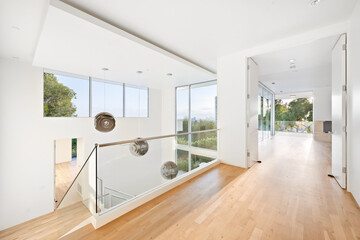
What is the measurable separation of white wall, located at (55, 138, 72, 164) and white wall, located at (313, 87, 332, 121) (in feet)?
45.8

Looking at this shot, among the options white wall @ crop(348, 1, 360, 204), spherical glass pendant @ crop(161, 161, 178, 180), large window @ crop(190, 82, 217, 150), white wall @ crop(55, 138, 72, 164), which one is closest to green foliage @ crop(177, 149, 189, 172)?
spherical glass pendant @ crop(161, 161, 178, 180)

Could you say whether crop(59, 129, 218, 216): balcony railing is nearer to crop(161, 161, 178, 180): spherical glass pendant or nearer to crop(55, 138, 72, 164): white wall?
crop(161, 161, 178, 180): spherical glass pendant

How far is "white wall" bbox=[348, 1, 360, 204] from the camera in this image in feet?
6.68

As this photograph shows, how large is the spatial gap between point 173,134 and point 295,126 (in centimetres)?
Answer: 1025

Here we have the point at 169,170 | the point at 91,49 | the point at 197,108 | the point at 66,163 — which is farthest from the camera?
the point at 66,163

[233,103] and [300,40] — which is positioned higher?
[300,40]

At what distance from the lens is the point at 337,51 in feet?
9.07

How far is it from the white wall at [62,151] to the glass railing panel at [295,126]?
43.4 ft

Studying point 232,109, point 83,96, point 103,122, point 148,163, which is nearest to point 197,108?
point 232,109

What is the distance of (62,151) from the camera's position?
319 inches

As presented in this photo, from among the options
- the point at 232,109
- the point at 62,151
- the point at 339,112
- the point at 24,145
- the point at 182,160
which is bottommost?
the point at 62,151

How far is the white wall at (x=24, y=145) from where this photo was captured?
13.1 ft

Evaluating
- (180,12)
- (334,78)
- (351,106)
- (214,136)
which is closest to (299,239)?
(351,106)

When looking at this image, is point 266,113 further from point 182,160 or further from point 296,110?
point 296,110
